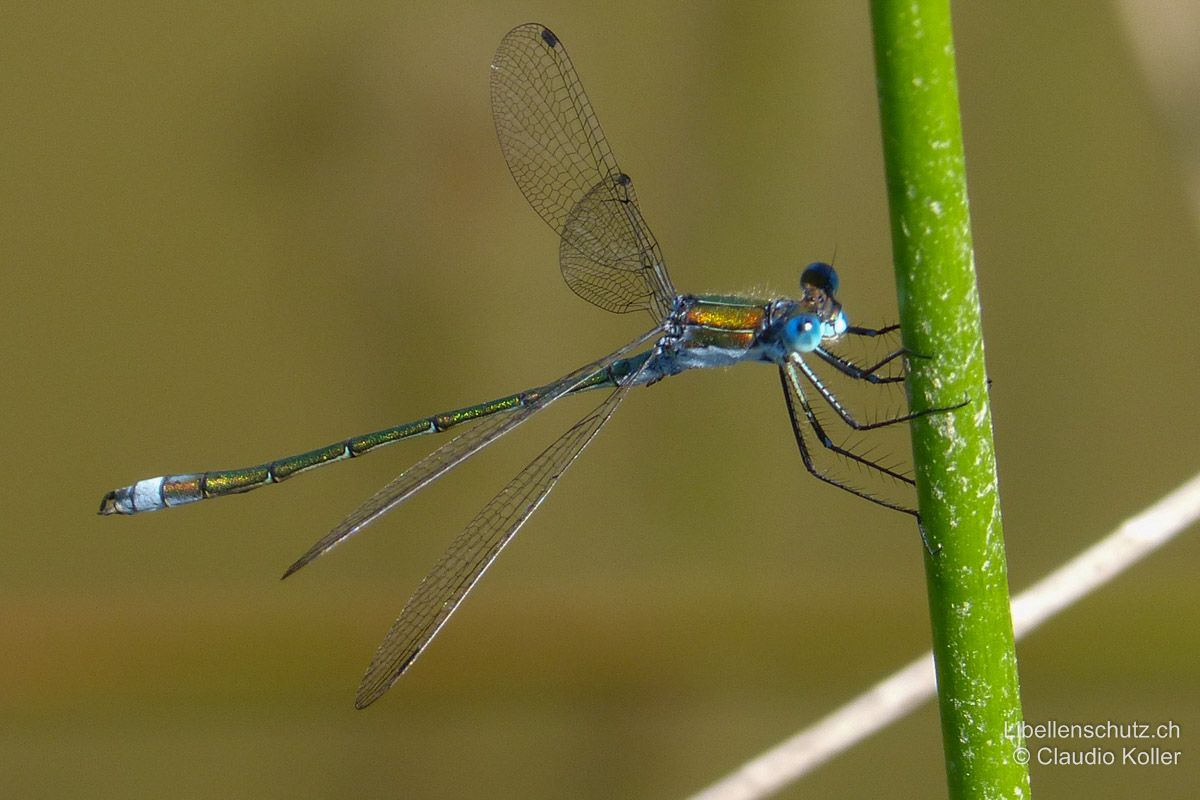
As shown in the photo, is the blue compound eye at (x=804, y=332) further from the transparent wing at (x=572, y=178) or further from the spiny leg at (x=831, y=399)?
the transparent wing at (x=572, y=178)

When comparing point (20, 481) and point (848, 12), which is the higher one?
point (848, 12)

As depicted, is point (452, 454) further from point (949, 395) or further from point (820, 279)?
point (949, 395)

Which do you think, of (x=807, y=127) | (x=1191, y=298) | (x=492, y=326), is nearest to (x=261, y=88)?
(x=492, y=326)

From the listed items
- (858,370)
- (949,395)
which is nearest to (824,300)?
(858,370)

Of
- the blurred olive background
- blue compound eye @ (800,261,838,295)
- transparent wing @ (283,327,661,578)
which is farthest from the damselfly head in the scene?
the blurred olive background

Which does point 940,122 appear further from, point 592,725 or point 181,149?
point 181,149

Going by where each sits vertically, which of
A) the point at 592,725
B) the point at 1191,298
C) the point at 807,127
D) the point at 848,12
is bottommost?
the point at 592,725

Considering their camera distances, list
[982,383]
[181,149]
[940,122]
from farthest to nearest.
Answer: [181,149], [982,383], [940,122]
